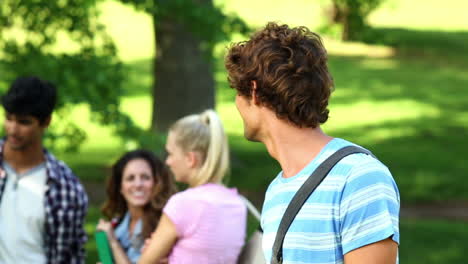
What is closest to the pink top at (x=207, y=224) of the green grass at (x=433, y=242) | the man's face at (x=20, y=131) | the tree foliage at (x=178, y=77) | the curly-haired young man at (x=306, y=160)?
the man's face at (x=20, y=131)

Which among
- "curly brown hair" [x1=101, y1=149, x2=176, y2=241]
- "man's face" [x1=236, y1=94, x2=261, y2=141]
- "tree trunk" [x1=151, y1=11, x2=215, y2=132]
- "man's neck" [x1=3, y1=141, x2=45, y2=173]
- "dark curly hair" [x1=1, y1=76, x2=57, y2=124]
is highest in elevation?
"man's face" [x1=236, y1=94, x2=261, y2=141]

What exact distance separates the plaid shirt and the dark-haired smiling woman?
6.3 inches

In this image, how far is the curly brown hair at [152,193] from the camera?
15.8 ft

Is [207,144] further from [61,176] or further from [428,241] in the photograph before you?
[428,241]

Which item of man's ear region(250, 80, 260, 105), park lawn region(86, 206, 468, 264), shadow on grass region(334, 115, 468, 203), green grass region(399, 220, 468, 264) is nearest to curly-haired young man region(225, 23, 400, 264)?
man's ear region(250, 80, 260, 105)

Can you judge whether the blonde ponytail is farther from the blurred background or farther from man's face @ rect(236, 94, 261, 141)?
man's face @ rect(236, 94, 261, 141)

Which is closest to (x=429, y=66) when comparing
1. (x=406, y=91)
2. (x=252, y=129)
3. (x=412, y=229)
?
(x=406, y=91)

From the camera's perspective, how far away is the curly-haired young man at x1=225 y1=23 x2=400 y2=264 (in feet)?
8.41

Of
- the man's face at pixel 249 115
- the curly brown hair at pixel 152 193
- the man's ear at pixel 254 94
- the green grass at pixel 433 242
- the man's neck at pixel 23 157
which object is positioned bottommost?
the green grass at pixel 433 242

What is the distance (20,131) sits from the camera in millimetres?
4812

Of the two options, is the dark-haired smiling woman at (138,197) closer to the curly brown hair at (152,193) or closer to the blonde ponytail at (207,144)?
the curly brown hair at (152,193)

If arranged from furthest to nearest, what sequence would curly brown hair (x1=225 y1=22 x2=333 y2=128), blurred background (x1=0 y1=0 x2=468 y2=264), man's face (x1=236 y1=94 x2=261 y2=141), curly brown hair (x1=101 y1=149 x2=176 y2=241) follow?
blurred background (x1=0 y1=0 x2=468 y2=264)
curly brown hair (x1=101 y1=149 x2=176 y2=241)
man's face (x1=236 y1=94 x2=261 y2=141)
curly brown hair (x1=225 y1=22 x2=333 y2=128)

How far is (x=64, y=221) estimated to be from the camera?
4855 mm

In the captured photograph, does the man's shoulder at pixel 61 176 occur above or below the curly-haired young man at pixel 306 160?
below
